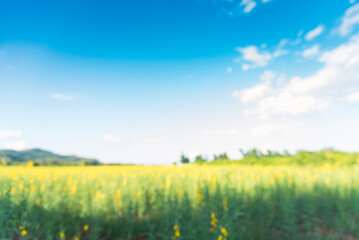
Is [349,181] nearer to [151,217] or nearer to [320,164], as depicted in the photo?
[320,164]

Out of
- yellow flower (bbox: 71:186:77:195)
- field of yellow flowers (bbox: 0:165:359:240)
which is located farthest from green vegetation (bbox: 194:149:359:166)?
yellow flower (bbox: 71:186:77:195)

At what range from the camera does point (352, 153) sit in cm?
676

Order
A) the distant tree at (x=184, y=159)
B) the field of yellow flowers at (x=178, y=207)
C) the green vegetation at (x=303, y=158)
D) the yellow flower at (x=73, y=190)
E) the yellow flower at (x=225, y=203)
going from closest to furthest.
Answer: the field of yellow flowers at (x=178, y=207) < the yellow flower at (x=73, y=190) < the yellow flower at (x=225, y=203) < the green vegetation at (x=303, y=158) < the distant tree at (x=184, y=159)

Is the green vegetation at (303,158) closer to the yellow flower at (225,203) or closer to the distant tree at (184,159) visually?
the distant tree at (184,159)

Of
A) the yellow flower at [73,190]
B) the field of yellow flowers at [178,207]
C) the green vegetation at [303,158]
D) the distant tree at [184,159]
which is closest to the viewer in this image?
the field of yellow flowers at [178,207]

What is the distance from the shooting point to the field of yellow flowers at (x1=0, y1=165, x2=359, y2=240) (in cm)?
326

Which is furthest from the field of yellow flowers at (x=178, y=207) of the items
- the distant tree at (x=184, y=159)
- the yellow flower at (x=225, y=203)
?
the distant tree at (x=184, y=159)

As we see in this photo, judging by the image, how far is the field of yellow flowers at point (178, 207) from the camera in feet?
10.7

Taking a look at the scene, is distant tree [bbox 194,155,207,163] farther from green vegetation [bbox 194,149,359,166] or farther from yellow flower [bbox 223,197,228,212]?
yellow flower [bbox 223,197,228,212]

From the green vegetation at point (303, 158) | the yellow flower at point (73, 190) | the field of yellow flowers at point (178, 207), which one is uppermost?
the green vegetation at point (303, 158)

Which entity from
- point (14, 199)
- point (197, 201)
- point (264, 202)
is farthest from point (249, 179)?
point (14, 199)

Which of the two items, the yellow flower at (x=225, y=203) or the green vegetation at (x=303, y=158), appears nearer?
the yellow flower at (x=225, y=203)

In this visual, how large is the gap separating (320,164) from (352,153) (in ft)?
2.81

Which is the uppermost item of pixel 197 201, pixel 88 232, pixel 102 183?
pixel 102 183
